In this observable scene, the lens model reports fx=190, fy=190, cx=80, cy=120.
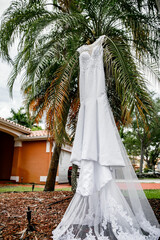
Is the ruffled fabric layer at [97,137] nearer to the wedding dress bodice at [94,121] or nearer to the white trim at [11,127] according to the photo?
the wedding dress bodice at [94,121]

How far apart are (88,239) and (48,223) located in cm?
110

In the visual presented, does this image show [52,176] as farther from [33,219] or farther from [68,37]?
[68,37]

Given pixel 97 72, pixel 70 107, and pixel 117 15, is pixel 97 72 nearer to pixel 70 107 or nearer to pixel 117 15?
pixel 117 15

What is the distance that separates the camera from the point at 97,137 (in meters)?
2.44

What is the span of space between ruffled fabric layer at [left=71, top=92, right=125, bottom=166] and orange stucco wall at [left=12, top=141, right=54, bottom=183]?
866 centimetres

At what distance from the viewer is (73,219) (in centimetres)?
228

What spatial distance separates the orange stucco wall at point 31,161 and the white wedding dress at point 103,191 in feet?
28.7

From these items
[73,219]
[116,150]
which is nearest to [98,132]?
[116,150]

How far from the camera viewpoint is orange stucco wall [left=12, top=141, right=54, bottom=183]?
10906 mm

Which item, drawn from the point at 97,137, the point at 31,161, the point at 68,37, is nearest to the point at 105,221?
the point at 97,137

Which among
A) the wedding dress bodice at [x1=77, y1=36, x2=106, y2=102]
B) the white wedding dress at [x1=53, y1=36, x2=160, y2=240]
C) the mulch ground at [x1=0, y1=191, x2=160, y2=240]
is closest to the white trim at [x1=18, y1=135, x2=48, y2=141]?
the mulch ground at [x1=0, y1=191, x2=160, y2=240]

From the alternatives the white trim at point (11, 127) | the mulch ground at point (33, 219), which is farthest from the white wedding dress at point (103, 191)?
the white trim at point (11, 127)

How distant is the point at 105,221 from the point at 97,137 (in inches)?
37.8

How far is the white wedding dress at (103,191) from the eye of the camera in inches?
82.0
